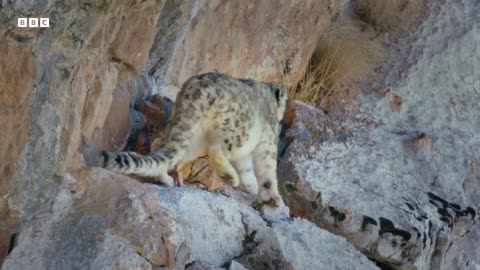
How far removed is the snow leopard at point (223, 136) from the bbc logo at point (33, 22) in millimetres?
1230

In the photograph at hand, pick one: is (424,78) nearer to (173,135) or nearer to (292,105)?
(292,105)

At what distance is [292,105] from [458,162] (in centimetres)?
178

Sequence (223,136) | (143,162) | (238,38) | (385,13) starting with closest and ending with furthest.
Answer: (143,162) → (223,136) → (238,38) → (385,13)

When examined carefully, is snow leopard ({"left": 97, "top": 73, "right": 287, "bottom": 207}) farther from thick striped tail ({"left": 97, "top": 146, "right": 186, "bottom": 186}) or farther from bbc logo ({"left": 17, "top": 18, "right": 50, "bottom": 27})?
bbc logo ({"left": 17, "top": 18, "right": 50, "bottom": 27})

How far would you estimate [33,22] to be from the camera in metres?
3.98

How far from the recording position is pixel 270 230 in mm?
5395

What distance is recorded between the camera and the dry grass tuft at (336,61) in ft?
28.8

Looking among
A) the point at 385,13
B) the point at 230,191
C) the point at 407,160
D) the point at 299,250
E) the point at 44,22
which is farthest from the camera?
the point at 385,13

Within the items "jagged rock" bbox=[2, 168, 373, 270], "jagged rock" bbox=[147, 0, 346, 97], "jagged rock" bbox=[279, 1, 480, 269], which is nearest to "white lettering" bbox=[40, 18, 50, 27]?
"jagged rock" bbox=[2, 168, 373, 270]

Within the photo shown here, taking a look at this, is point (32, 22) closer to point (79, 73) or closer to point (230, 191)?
point (79, 73)

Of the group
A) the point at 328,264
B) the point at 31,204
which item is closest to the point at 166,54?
the point at 328,264

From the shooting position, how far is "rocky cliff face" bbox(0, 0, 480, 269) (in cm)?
417

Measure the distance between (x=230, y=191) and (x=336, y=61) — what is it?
3071 millimetres

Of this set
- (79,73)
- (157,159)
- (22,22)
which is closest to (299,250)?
(157,159)
